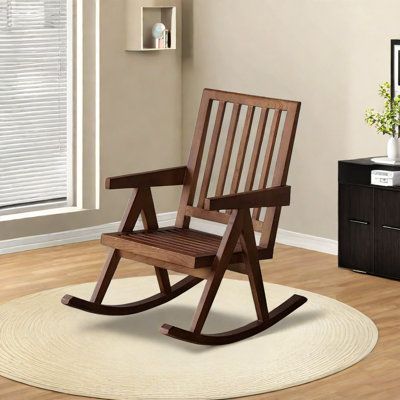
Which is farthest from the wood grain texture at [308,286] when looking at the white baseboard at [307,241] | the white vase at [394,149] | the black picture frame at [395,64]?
the black picture frame at [395,64]

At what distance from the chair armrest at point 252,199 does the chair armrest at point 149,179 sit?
52 centimetres

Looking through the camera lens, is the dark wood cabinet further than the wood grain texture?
Yes

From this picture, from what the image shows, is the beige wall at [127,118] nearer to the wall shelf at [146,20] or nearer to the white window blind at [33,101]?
the wall shelf at [146,20]

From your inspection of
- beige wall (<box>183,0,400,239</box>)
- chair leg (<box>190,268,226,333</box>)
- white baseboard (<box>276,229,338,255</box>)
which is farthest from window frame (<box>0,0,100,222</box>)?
chair leg (<box>190,268,226,333</box>)

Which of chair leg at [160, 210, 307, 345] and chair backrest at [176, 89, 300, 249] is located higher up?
chair backrest at [176, 89, 300, 249]

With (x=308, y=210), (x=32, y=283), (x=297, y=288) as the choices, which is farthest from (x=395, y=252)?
(x=32, y=283)

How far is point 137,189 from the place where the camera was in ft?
15.5

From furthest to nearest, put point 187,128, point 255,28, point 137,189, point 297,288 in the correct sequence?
point 187,128, point 255,28, point 297,288, point 137,189

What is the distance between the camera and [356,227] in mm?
5617

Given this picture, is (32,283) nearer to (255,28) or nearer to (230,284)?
(230,284)

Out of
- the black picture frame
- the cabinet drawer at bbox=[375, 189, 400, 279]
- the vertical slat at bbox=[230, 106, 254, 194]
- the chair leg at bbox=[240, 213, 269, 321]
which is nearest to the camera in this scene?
the chair leg at bbox=[240, 213, 269, 321]

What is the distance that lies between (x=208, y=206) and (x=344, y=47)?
6.93ft

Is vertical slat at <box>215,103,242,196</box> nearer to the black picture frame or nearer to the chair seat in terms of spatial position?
the chair seat

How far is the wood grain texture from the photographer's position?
3787 millimetres
